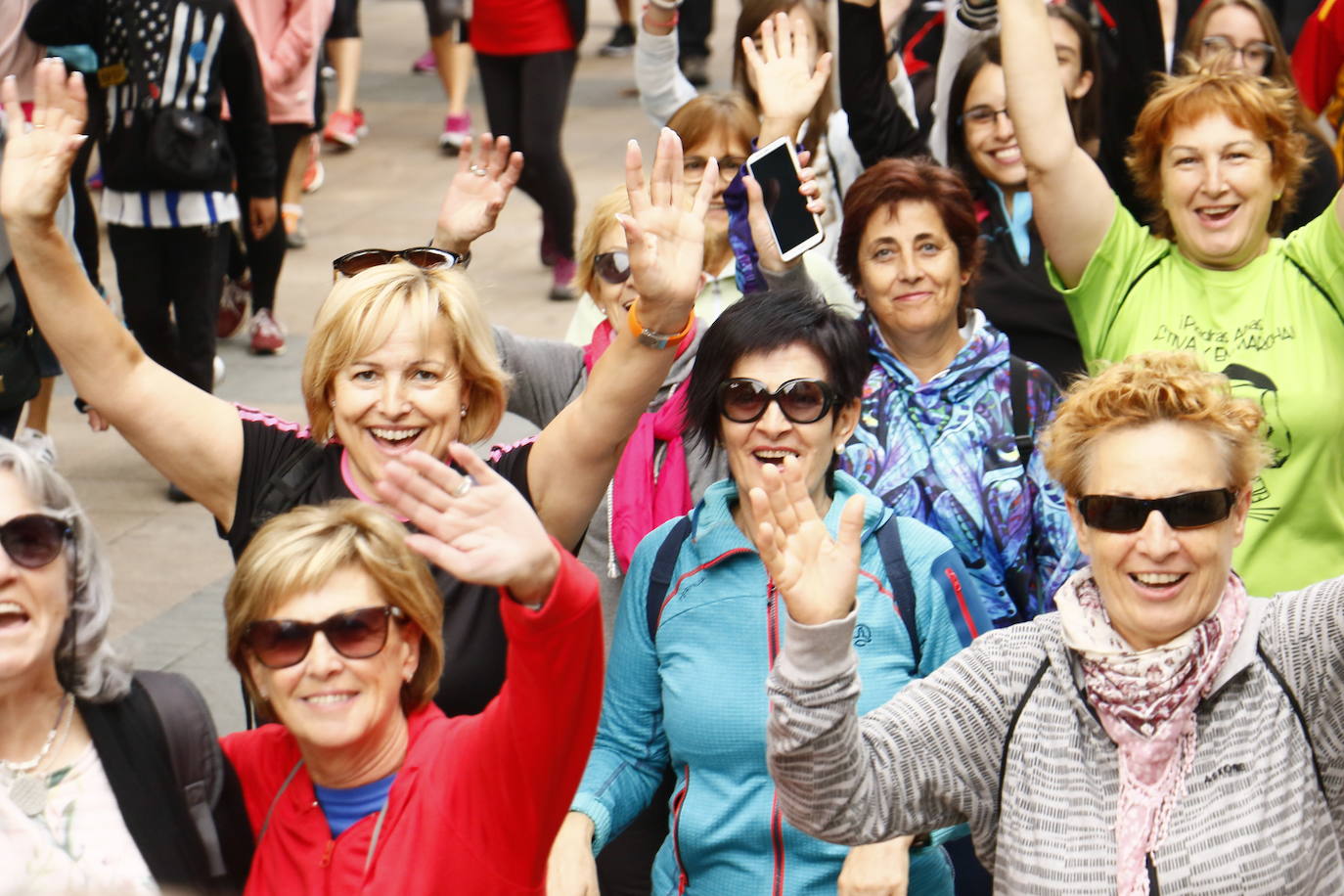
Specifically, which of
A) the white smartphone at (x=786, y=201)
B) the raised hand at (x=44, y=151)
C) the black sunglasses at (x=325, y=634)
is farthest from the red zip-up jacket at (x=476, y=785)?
the white smartphone at (x=786, y=201)

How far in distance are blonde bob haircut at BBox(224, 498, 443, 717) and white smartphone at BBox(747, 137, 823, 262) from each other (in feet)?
5.40

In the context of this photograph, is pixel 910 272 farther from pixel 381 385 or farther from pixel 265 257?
pixel 265 257

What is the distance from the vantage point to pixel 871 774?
2.75 metres

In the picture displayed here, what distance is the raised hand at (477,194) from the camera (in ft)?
13.9

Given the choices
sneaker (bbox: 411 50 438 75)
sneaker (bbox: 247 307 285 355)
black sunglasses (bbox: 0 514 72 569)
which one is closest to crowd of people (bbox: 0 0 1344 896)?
black sunglasses (bbox: 0 514 72 569)

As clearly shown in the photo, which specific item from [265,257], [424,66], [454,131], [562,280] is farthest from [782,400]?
[424,66]

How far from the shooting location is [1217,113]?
409 centimetres

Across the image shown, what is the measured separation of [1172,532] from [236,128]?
212 inches

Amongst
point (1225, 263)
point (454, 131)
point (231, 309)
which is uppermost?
point (1225, 263)

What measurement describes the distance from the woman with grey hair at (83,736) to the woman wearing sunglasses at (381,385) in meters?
0.53

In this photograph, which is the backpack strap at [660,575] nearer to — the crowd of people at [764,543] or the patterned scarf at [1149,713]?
the crowd of people at [764,543]

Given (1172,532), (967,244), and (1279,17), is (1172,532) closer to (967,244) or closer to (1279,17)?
(967,244)

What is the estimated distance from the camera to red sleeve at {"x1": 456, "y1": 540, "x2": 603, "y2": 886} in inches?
97.0

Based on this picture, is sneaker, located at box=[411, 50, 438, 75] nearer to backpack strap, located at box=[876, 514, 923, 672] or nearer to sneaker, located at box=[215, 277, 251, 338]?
sneaker, located at box=[215, 277, 251, 338]
